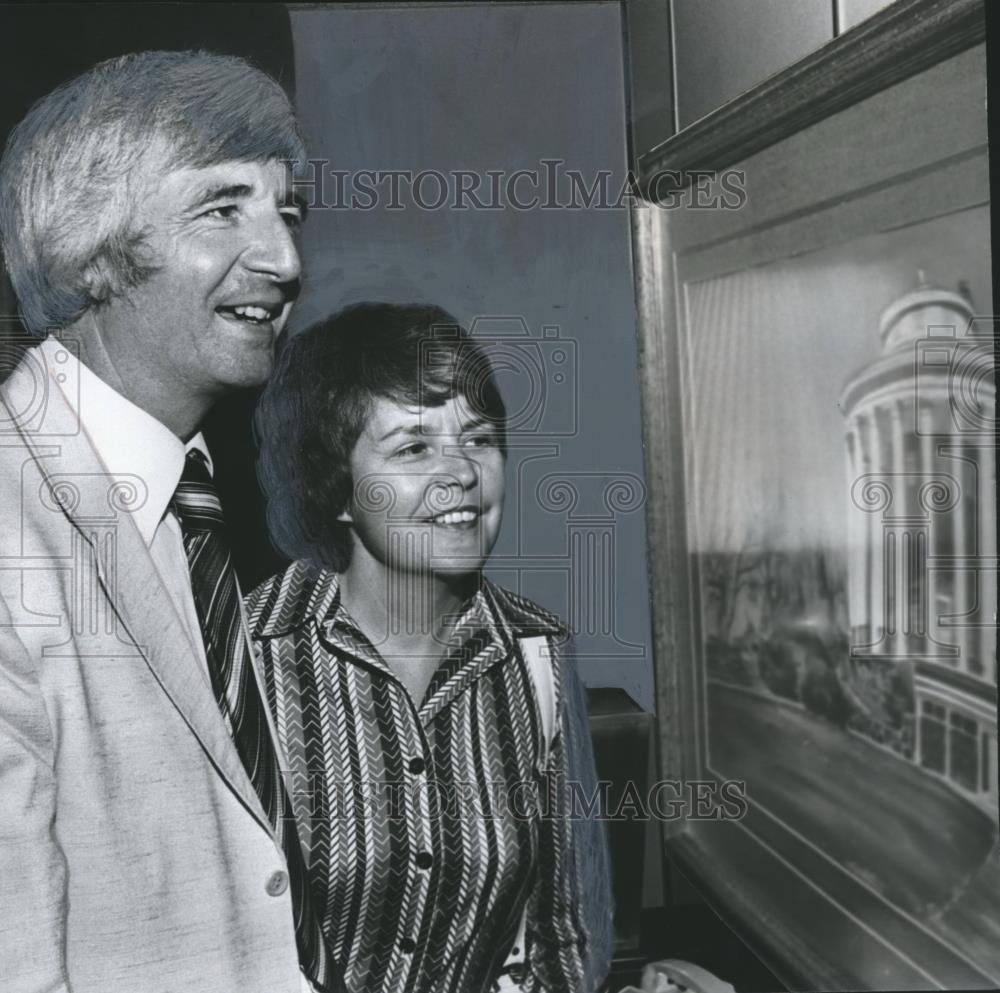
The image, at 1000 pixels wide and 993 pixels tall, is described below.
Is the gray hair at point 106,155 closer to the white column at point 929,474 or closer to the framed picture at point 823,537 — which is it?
the framed picture at point 823,537

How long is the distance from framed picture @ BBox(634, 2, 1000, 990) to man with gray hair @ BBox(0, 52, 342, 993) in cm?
66

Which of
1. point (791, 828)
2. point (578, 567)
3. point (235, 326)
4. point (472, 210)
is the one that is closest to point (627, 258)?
point (472, 210)

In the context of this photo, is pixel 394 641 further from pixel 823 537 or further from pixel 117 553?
pixel 823 537

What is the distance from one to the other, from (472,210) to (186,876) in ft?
3.75

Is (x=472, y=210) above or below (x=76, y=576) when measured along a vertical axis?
above

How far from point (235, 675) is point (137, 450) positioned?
38cm

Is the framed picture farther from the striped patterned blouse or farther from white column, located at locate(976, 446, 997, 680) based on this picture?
the striped patterned blouse

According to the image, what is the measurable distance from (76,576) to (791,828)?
1.24 m

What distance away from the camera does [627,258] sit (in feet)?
5.77

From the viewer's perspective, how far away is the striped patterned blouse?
1.68 metres

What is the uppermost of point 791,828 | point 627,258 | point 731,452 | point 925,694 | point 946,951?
point 627,258

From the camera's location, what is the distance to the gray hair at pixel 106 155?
162cm

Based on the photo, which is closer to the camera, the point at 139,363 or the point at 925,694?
the point at 139,363

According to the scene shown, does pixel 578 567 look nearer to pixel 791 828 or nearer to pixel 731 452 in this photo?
pixel 731 452
